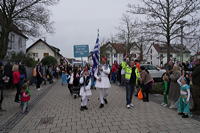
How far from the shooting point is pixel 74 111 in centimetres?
769

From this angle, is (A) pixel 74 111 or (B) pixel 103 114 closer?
Answer: (B) pixel 103 114

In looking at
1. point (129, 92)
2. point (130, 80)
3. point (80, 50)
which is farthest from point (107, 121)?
point (80, 50)

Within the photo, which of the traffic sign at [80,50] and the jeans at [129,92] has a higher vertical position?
the traffic sign at [80,50]

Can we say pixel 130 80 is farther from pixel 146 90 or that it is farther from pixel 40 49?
pixel 40 49

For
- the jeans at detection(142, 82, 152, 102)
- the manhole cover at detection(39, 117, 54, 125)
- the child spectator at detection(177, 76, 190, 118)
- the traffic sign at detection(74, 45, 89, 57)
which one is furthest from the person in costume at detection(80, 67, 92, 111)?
the traffic sign at detection(74, 45, 89, 57)

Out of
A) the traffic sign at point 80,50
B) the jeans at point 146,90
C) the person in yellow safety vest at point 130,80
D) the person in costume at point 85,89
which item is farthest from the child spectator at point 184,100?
the traffic sign at point 80,50

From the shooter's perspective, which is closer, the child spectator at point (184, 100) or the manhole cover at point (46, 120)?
the manhole cover at point (46, 120)

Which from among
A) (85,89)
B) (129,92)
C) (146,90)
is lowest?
(146,90)

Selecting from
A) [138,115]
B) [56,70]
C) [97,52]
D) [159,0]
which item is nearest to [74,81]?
[97,52]

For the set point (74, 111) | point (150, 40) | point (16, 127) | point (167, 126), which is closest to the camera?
point (167, 126)

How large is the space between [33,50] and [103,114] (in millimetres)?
58060

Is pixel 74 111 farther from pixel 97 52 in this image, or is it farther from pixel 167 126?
pixel 167 126

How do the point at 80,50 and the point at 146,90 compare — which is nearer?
the point at 146,90

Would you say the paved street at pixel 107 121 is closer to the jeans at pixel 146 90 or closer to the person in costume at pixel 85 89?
the person in costume at pixel 85 89
